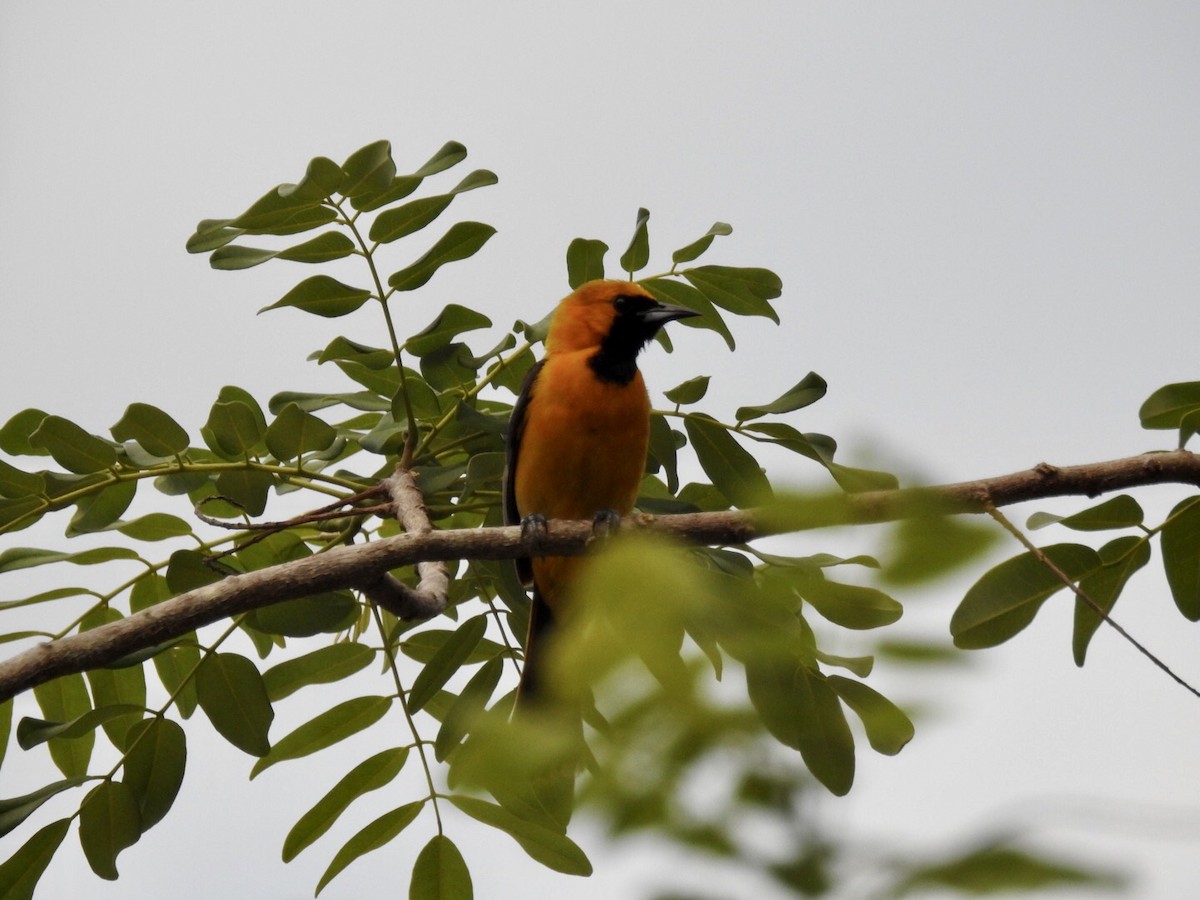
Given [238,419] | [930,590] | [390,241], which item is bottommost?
[930,590]

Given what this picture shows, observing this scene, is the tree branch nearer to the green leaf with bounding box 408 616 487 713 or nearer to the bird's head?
the green leaf with bounding box 408 616 487 713

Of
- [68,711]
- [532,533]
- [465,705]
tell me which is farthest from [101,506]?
[532,533]

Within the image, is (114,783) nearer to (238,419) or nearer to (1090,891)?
(238,419)

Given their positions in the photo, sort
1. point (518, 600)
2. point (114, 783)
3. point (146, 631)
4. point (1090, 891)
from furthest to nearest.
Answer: point (518, 600) < point (114, 783) < point (146, 631) < point (1090, 891)

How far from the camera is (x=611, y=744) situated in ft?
1.57

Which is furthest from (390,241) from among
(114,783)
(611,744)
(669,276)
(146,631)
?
(611,744)

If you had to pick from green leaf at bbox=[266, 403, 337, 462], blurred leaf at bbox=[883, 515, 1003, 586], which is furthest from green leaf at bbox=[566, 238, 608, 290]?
blurred leaf at bbox=[883, 515, 1003, 586]

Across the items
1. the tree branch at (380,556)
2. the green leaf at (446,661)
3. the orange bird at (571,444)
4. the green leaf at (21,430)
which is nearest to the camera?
the tree branch at (380,556)

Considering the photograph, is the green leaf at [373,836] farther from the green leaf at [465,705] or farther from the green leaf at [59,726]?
the green leaf at [59,726]

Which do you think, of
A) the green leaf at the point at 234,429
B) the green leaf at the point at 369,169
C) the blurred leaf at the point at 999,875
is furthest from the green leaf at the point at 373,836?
the blurred leaf at the point at 999,875

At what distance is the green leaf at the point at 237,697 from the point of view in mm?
1970

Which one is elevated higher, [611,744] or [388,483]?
[388,483]

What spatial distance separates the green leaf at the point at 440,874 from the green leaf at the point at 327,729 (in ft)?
0.94

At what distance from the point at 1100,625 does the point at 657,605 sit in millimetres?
1509
